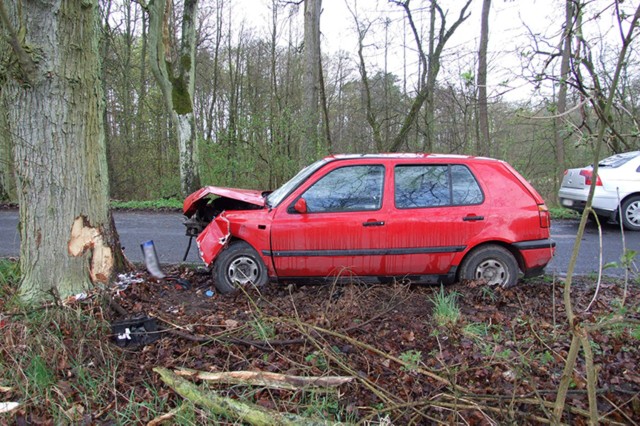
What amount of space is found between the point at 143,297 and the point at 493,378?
3253 millimetres

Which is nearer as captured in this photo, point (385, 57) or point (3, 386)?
point (3, 386)

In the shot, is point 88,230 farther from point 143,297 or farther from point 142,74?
point 142,74

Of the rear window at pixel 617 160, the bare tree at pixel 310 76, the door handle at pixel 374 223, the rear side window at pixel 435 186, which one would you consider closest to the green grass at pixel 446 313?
the door handle at pixel 374 223

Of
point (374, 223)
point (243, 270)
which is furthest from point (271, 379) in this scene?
point (374, 223)

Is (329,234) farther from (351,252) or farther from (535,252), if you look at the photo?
(535,252)

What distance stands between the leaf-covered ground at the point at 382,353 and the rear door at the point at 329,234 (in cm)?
29

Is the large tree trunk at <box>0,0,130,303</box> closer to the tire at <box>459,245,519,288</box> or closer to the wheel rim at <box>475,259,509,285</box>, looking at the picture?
the tire at <box>459,245,519,288</box>

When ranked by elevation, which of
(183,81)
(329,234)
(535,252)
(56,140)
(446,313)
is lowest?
(446,313)

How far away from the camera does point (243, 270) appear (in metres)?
4.57

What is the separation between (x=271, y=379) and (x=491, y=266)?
9.33 feet

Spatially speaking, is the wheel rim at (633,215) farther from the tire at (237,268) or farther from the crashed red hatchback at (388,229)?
the tire at (237,268)

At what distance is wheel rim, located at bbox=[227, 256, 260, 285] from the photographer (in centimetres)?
454

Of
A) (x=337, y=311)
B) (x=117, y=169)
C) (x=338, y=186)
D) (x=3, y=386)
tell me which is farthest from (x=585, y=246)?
(x=117, y=169)

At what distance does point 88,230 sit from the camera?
405 cm
